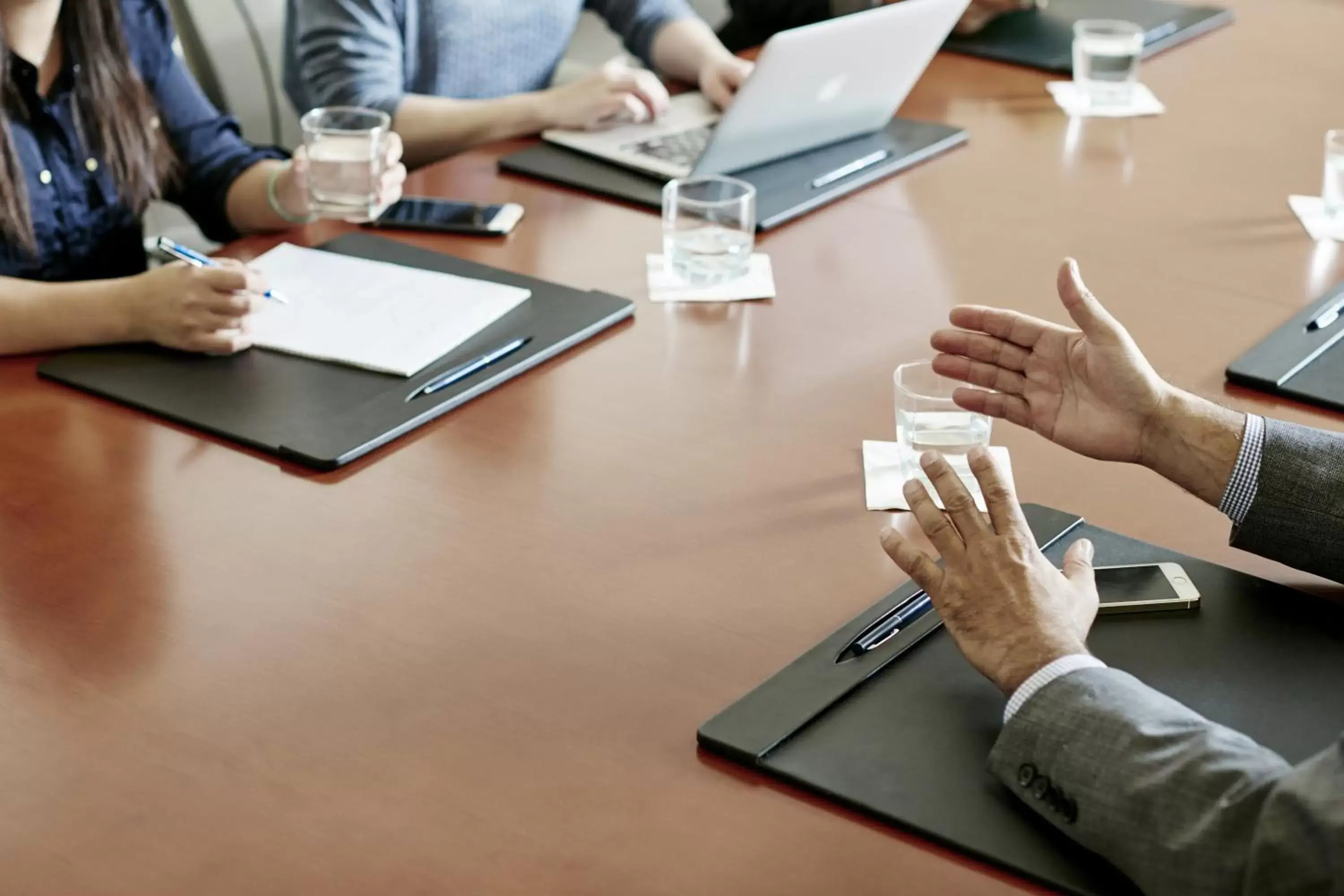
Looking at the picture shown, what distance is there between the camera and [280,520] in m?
1.22

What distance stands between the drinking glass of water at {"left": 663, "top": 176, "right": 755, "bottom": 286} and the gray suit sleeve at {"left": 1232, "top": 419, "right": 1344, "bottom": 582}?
66 centimetres

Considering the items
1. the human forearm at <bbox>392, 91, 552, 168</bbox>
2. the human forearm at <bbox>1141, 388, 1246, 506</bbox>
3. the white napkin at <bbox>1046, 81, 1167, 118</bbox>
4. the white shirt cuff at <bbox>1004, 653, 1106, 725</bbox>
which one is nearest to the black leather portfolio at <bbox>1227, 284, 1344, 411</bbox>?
the human forearm at <bbox>1141, 388, 1246, 506</bbox>

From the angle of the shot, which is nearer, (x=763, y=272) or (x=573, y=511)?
(x=573, y=511)

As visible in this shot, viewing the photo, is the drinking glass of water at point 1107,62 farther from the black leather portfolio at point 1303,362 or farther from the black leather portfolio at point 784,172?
the black leather portfolio at point 1303,362

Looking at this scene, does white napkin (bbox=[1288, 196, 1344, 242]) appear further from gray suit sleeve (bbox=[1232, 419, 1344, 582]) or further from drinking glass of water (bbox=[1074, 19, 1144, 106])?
gray suit sleeve (bbox=[1232, 419, 1344, 582])

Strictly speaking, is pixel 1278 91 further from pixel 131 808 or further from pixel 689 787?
pixel 131 808

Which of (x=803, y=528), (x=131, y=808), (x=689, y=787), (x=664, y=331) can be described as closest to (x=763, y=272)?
(x=664, y=331)

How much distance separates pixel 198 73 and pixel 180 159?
404 millimetres

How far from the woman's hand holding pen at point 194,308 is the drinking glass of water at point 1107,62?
1.40 m

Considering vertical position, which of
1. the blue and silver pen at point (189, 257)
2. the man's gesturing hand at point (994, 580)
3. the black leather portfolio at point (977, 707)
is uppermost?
the man's gesturing hand at point (994, 580)

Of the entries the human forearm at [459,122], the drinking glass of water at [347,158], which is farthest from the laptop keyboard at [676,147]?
the drinking glass of water at [347,158]

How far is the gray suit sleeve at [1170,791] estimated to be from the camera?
833mm

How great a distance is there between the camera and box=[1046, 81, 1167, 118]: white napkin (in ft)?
A: 7.50

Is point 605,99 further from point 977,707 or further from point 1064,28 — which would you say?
point 977,707
